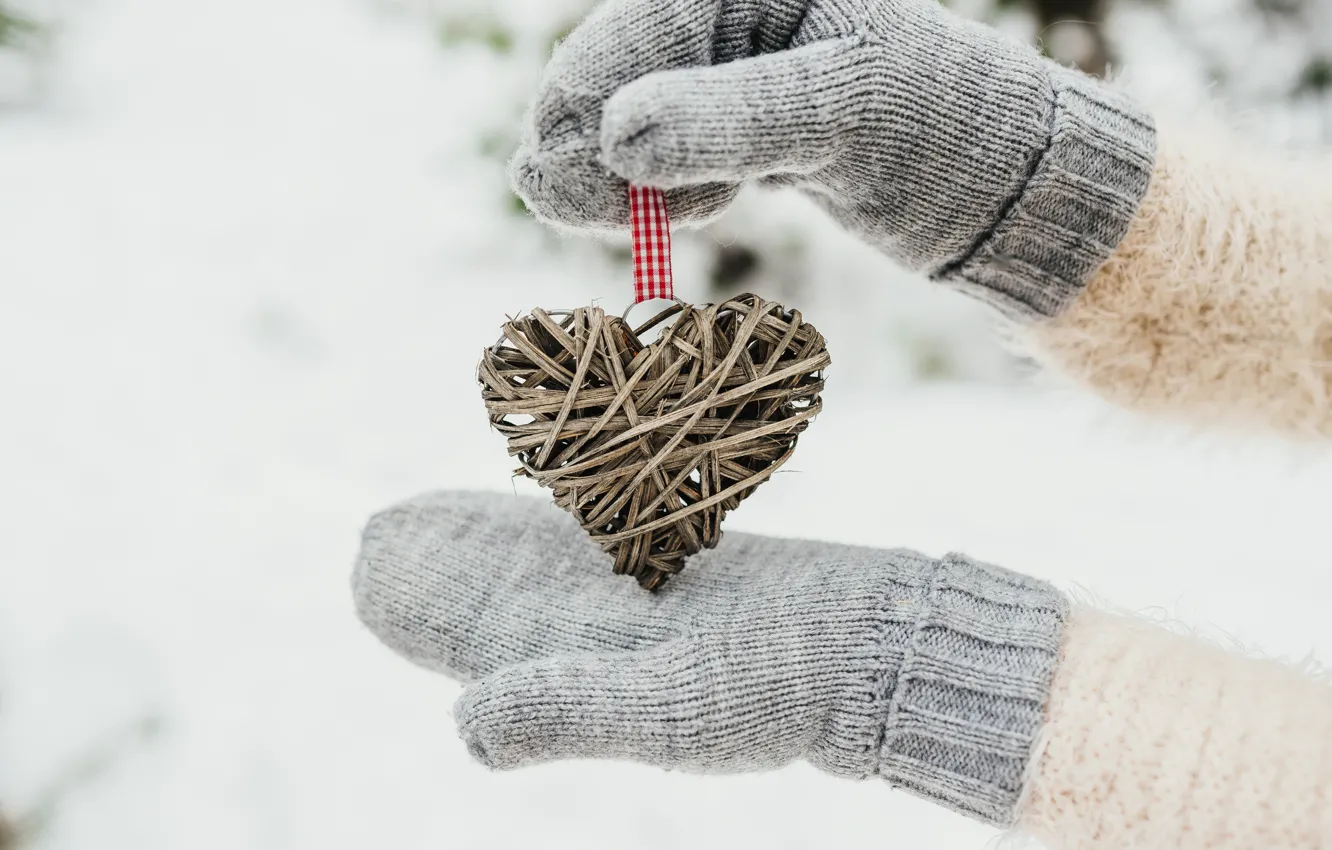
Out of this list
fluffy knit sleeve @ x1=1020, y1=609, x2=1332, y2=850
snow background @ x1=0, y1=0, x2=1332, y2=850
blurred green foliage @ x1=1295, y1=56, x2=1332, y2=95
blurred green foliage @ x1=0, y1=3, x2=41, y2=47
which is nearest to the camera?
fluffy knit sleeve @ x1=1020, y1=609, x2=1332, y2=850

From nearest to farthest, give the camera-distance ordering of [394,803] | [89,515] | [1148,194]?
[1148,194]
[394,803]
[89,515]

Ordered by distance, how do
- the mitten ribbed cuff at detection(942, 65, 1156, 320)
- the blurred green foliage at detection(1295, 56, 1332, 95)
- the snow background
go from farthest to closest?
the blurred green foliage at detection(1295, 56, 1332, 95)
the snow background
the mitten ribbed cuff at detection(942, 65, 1156, 320)

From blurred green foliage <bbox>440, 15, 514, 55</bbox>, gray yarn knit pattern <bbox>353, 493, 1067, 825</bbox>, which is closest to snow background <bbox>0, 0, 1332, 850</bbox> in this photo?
blurred green foliage <bbox>440, 15, 514, 55</bbox>

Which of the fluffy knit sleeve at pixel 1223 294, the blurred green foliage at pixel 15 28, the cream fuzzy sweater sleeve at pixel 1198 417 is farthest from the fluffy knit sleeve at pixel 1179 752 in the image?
the blurred green foliage at pixel 15 28

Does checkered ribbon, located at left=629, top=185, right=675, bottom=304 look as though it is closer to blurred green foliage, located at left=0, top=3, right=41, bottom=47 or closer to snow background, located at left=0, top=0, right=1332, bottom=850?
Answer: snow background, located at left=0, top=0, right=1332, bottom=850

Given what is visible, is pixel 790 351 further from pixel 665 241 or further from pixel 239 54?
pixel 239 54

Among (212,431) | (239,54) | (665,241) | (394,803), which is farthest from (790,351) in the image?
(239,54)

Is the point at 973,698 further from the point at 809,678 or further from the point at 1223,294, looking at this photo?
the point at 1223,294
